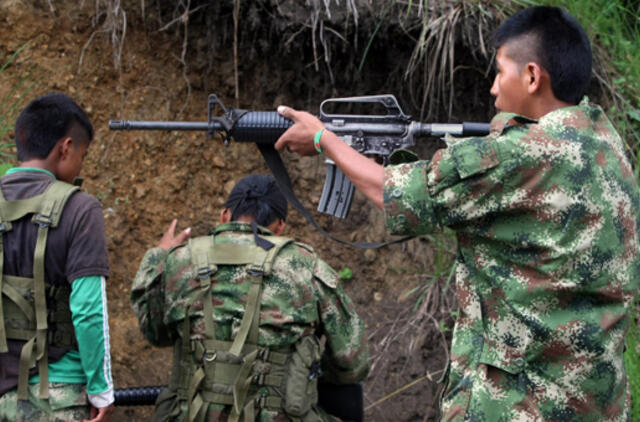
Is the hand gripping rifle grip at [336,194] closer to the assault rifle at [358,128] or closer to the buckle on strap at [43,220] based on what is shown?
the assault rifle at [358,128]

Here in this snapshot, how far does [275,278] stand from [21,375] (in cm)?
119

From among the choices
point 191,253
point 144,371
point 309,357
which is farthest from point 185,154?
point 309,357

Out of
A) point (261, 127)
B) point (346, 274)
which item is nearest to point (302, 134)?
point (261, 127)

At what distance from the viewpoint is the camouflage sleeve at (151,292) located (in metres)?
3.57

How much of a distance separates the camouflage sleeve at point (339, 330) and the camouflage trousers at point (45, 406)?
124cm

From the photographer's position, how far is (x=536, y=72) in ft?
7.48

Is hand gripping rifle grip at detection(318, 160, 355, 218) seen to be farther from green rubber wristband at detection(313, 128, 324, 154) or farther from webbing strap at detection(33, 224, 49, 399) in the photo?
webbing strap at detection(33, 224, 49, 399)

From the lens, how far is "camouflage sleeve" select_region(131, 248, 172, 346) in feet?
11.7

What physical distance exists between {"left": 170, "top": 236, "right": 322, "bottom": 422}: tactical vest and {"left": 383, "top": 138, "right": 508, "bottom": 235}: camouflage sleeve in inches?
53.3

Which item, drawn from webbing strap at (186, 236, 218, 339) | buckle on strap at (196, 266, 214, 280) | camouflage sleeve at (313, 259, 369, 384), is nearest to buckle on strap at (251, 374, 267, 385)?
webbing strap at (186, 236, 218, 339)

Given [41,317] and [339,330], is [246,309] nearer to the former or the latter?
[339,330]

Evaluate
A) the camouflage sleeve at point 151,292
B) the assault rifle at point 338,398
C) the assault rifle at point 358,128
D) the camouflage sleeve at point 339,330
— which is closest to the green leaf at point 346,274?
the assault rifle at point 338,398

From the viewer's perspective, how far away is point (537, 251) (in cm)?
213

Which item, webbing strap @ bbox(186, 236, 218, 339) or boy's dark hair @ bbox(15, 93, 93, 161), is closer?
boy's dark hair @ bbox(15, 93, 93, 161)
